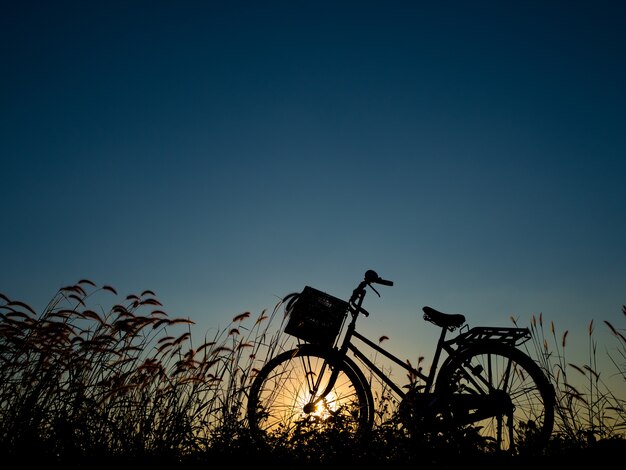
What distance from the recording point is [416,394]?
3932mm

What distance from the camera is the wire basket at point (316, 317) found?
4.14 meters

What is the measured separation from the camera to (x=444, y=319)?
13.5 ft

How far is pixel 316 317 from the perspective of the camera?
4164 millimetres

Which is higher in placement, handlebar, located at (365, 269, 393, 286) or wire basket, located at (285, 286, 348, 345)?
handlebar, located at (365, 269, 393, 286)

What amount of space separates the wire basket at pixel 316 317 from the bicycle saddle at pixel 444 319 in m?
0.85

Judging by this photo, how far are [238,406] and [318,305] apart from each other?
118 centimetres

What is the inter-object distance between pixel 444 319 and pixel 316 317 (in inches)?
49.4

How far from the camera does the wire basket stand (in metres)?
4.14

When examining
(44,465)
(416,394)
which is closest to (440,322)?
(416,394)

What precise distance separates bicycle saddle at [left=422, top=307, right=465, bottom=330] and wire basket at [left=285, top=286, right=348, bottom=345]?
33.4 inches

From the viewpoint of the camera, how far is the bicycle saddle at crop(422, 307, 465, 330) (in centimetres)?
407

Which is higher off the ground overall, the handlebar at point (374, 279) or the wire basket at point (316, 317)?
the handlebar at point (374, 279)

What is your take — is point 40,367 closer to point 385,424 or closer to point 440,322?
point 385,424

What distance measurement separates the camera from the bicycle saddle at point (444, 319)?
407cm
